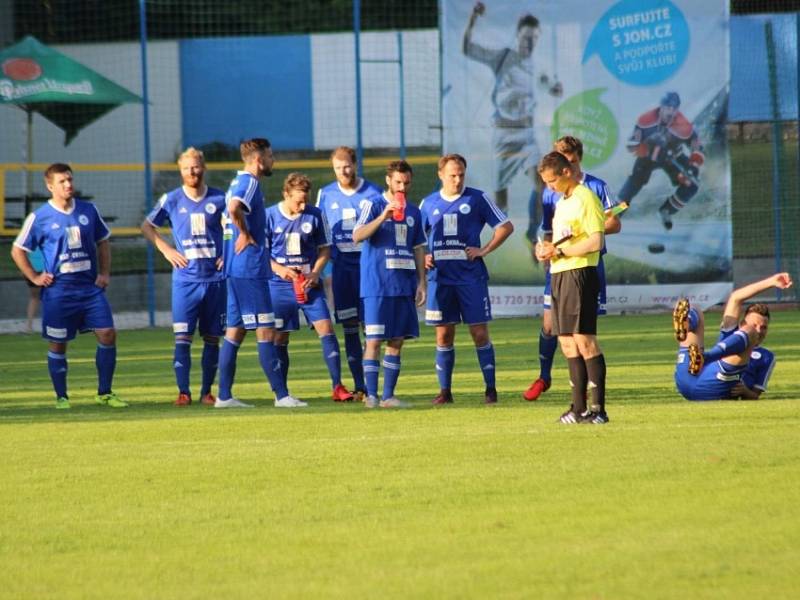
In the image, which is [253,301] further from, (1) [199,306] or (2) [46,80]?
(2) [46,80]

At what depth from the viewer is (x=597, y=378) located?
1001cm

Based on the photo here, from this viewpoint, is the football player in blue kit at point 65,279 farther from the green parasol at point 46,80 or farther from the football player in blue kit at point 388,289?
the green parasol at point 46,80

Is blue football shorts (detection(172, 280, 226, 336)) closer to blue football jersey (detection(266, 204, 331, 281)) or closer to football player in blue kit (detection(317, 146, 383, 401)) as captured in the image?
blue football jersey (detection(266, 204, 331, 281))

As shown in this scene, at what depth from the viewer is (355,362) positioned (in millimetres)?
13078

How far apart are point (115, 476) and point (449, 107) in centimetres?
1440

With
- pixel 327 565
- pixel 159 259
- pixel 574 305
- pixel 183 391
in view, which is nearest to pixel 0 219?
pixel 159 259

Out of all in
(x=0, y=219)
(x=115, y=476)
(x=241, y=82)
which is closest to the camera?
(x=115, y=476)

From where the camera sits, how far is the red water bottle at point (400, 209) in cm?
1166

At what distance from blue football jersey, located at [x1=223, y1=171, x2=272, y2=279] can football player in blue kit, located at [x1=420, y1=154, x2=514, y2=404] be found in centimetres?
135

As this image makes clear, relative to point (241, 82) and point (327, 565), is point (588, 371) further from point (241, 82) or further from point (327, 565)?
point (241, 82)

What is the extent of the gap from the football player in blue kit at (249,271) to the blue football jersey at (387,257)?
0.84 m

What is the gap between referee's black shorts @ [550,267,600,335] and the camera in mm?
9977

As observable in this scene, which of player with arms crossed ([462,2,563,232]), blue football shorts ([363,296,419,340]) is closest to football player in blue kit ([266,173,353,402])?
blue football shorts ([363,296,419,340])

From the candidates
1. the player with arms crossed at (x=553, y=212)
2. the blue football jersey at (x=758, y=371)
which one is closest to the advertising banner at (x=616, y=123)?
the player with arms crossed at (x=553, y=212)
